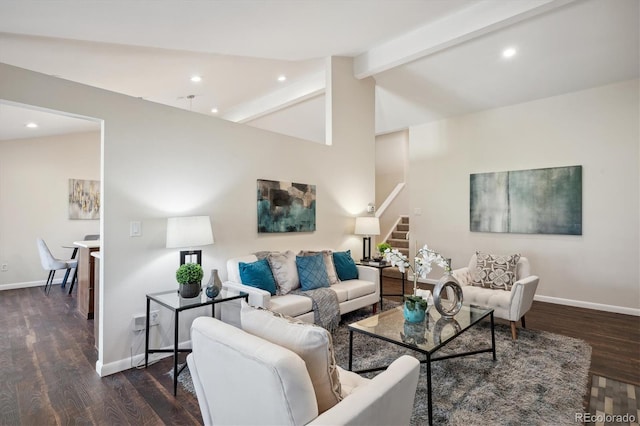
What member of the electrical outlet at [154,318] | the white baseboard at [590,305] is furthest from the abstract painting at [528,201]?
the electrical outlet at [154,318]

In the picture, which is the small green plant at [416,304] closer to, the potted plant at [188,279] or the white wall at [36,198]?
the potted plant at [188,279]

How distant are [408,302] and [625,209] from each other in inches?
143

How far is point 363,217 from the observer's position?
503 centimetres

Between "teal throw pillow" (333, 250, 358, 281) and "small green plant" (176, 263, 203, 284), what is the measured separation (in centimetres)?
186

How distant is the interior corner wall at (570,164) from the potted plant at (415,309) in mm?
3290

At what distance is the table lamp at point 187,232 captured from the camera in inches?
111

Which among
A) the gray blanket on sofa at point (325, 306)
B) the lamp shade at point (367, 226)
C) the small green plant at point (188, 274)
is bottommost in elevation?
the gray blanket on sofa at point (325, 306)

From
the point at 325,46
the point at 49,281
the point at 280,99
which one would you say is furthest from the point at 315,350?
the point at 49,281

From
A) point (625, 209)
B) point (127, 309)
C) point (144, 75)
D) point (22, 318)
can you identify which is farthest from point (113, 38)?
point (625, 209)

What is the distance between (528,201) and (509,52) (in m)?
2.16

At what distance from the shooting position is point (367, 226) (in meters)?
4.82

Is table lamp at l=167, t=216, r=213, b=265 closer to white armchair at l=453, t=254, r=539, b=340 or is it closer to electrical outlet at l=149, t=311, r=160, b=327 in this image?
electrical outlet at l=149, t=311, r=160, b=327

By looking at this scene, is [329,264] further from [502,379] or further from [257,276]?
[502,379]

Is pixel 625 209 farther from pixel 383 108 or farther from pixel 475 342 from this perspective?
pixel 383 108
